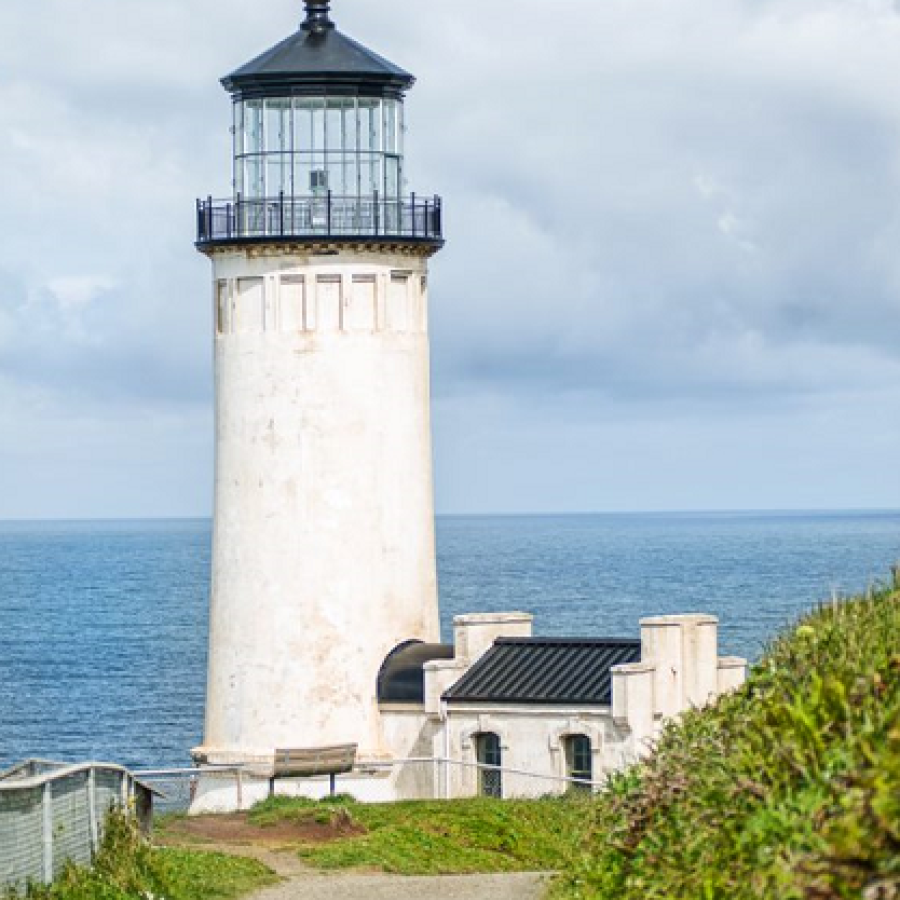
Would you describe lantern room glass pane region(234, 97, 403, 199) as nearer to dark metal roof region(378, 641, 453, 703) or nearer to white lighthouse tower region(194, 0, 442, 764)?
white lighthouse tower region(194, 0, 442, 764)

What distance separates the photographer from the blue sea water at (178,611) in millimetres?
62344

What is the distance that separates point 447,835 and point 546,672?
22.6ft

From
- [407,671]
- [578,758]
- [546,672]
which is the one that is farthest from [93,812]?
[407,671]

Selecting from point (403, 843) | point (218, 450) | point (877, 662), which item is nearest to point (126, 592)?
point (218, 450)

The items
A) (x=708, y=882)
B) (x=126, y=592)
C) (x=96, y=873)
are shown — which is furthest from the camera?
(x=126, y=592)

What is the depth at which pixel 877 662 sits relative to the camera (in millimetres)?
14820

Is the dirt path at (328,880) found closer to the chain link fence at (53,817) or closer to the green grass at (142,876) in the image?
the green grass at (142,876)

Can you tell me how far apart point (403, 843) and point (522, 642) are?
339 inches

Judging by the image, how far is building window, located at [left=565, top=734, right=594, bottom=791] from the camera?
102 feet

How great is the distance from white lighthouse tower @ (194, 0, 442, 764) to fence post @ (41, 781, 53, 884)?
1347cm

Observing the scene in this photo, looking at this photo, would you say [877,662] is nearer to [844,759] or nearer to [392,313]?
[844,759]

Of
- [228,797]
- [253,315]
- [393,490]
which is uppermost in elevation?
[253,315]

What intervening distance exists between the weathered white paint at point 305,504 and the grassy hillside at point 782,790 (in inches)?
549

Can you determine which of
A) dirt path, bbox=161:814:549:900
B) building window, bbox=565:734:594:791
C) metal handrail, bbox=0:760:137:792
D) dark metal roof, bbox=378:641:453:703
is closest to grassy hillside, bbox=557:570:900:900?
dirt path, bbox=161:814:549:900
